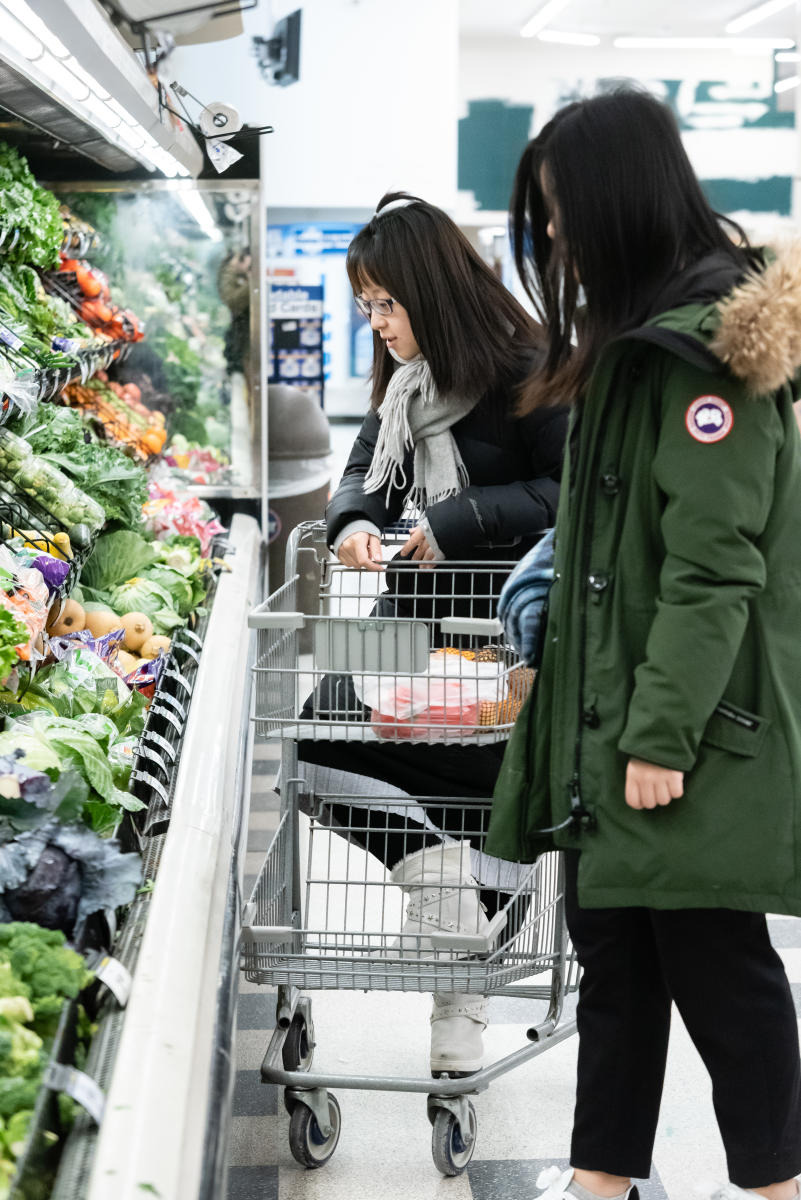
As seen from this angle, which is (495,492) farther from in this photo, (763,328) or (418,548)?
(763,328)

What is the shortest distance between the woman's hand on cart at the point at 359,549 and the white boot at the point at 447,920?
573mm

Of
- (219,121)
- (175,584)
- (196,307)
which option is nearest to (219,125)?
(219,121)

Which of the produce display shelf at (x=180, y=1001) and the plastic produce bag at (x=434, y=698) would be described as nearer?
the produce display shelf at (x=180, y=1001)

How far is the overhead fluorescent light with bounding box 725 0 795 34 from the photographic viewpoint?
43.4 ft

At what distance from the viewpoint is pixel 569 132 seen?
5.37ft

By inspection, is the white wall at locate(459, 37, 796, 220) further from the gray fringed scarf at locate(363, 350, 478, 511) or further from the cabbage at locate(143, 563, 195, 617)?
the gray fringed scarf at locate(363, 350, 478, 511)

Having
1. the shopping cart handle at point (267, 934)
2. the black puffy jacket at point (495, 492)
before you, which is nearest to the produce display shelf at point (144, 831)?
the shopping cart handle at point (267, 934)

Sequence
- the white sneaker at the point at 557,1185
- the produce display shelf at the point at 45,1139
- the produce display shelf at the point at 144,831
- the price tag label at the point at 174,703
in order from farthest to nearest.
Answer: the price tag label at the point at 174,703 → the white sneaker at the point at 557,1185 → the produce display shelf at the point at 144,831 → the produce display shelf at the point at 45,1139

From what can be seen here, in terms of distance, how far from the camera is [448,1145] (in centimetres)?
225

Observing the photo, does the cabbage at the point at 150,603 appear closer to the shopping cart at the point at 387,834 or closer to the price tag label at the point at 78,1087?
the shopping cart at the point at 387,834

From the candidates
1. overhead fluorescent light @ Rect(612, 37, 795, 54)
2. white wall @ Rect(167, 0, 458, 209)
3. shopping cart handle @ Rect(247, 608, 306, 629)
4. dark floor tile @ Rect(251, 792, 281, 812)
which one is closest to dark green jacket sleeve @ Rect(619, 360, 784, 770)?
shopping cart handle @ Rect(247, 608, 306, 629)

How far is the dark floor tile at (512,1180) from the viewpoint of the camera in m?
2.23

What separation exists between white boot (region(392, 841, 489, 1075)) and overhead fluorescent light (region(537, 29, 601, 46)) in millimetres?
13779

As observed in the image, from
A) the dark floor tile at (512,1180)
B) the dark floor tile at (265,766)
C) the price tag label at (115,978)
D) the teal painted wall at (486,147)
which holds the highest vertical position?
the teal painted wall at (486,147)
